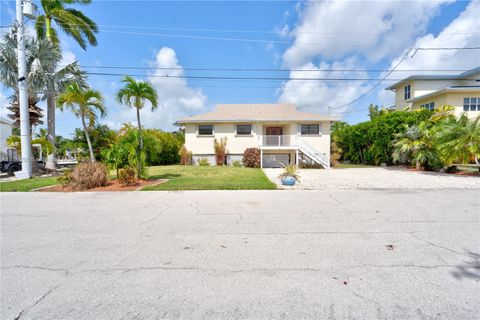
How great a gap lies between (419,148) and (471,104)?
11.3 m

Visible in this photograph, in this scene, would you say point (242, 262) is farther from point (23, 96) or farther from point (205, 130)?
point (205, 130)

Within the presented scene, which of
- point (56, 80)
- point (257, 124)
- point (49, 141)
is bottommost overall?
point (49, 141)

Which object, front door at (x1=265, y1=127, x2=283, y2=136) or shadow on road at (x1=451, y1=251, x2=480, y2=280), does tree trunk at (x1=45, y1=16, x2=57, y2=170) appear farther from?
shadow on road at (x1=451, y1=251, x2=480, y2=280)

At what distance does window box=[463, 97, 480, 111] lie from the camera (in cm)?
1906

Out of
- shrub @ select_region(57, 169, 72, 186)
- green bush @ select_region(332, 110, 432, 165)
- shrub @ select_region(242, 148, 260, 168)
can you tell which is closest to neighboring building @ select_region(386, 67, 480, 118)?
green bush @ select_region(332, 110, 432, 165)

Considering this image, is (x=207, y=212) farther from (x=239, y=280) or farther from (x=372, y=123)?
(x=372, y=123)

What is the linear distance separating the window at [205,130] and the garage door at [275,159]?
16.9ft

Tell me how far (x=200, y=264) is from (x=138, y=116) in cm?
904

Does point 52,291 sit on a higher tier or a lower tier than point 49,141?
lower

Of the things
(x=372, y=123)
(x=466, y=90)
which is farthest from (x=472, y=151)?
(x=466, y=90)

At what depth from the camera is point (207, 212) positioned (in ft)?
17.8

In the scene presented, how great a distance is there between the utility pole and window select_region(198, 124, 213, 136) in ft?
35.2

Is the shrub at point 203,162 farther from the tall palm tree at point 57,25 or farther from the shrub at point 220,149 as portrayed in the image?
the tall palm tree at point 57,25

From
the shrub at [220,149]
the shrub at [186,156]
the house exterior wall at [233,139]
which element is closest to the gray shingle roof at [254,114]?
the house exterior wall at [233,139]
